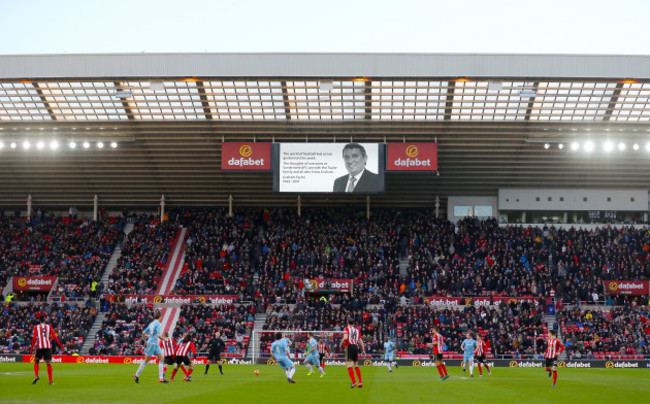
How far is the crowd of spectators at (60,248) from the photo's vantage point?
2301 inches

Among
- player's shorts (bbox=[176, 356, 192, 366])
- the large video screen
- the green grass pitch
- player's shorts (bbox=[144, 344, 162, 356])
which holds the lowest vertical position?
the green grass pitch

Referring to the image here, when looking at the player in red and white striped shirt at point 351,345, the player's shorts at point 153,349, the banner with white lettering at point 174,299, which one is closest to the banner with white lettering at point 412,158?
the banner with white lettering at point 174,299

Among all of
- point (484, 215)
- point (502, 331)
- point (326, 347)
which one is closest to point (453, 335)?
point (502, 331)

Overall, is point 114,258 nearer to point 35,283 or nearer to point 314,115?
point 35,283

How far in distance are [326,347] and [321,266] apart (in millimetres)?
13052

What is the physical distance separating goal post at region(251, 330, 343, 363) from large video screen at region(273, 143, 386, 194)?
37.3 feet

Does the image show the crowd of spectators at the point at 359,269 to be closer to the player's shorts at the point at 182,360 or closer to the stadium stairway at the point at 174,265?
the stadium stairway at the point at 174,265

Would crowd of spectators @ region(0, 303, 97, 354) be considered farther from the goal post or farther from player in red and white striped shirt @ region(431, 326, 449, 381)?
player in red and white striped shirt @ region(431, 326, 449, 381)

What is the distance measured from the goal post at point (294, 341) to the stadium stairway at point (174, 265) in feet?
39.5

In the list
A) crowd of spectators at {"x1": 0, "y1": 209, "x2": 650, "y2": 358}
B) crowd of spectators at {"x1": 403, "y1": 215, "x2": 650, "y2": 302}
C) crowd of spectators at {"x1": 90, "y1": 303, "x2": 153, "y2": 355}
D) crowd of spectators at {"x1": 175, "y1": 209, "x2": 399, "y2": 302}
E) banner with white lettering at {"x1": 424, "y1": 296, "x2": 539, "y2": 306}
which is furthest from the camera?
crowd of spectators at {"x1": 175, "y1": 209, "x2": 399, "y2": 302}

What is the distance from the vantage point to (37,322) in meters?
51.4

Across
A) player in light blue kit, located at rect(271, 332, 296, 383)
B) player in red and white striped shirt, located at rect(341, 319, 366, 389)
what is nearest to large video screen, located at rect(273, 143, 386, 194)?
player in light blue kit, located at rect(271, 332, 296, 383)

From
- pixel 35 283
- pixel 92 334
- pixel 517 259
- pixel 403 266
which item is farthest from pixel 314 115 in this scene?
pixel 35 283

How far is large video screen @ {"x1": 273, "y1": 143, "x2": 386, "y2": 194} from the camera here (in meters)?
53.2
